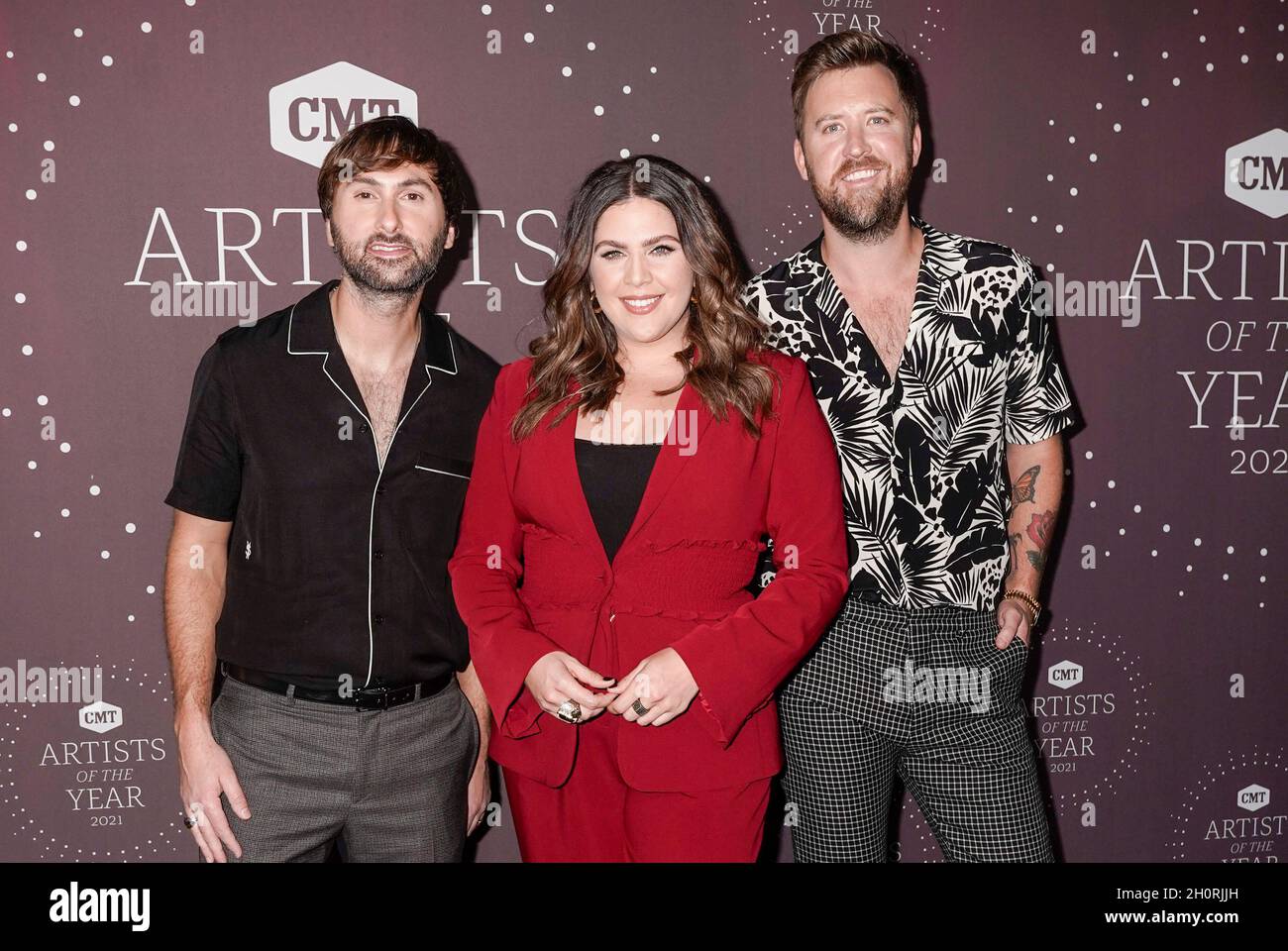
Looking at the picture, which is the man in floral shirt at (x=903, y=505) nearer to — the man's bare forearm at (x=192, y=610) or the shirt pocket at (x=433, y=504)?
the shirt pocket at (x=433, y=504)

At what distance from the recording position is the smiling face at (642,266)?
6.84ft

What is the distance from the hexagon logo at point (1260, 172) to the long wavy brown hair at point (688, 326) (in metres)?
1.96

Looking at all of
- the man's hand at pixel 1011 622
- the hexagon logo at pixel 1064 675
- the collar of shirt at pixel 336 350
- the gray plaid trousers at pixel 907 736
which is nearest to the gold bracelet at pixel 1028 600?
the man's hand at pixel 1011 622

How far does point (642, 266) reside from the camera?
2.08m

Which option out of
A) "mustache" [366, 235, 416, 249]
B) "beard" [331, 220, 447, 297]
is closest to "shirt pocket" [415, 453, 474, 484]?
"beard" [331, 220, 447, 297]

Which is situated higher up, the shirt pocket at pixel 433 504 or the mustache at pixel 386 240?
the mustache at pixel 386 240

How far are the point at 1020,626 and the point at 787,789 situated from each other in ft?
2.22

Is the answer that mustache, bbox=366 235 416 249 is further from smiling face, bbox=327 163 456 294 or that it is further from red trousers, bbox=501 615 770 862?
red trousers, bbox=501 615 770 862

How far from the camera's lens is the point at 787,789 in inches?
94.9

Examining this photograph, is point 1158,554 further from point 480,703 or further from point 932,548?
point 480,703

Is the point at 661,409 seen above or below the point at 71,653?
above
